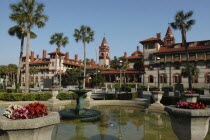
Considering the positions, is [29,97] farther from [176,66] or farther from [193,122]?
[176,66]

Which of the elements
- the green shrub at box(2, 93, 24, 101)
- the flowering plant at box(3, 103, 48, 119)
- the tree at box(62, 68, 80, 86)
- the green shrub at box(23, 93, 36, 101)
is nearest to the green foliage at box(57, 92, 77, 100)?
the green shrub at box(23, 93, 36, 101)

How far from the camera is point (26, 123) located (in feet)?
9.84

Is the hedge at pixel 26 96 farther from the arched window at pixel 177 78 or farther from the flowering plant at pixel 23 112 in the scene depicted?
the arched window at pixel 177 78

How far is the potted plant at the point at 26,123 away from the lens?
295 cm

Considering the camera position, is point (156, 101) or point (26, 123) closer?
point (26, 123)

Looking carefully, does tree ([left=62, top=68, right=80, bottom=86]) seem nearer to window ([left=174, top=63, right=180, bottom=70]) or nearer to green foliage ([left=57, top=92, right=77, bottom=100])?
window ([left=174, top=63, right=180, bottom=70])

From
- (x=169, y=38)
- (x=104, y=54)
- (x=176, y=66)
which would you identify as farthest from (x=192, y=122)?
(x=104, y=54)

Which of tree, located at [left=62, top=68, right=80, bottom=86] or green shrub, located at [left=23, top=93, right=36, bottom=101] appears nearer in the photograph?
green shrub, located at [left=23, top=93, right=36, bottom=101]

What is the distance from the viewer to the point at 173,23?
28.0 meters

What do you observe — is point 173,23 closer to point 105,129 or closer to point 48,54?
point 105,129

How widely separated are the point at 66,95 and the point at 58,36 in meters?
29.7

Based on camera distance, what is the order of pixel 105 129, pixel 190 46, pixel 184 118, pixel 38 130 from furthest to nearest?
pixel 190 46
pixel 105 129
pixel 184 118
pixel 38 130

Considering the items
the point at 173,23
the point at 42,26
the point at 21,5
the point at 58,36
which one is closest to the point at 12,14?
the point at 21,5

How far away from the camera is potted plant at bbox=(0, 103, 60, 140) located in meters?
2.95
